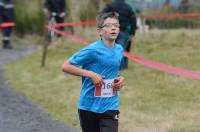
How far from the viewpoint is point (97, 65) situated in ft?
19.2

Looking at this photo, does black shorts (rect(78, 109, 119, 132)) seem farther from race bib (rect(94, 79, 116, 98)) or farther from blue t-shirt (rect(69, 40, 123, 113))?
race bib (rect(94, 79, 116, 98))

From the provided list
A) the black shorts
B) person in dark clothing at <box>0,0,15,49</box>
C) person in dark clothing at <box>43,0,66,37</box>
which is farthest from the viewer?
person in dark clothing at <box>43,0,66,37</box>

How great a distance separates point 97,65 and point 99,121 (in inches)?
20.6

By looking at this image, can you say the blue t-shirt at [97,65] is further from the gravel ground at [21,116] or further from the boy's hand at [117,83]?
the gravel ground at [21,116]

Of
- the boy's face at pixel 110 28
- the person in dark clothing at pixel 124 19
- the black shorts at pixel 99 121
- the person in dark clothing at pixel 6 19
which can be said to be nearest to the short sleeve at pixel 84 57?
the boy's face at pixel 110 28

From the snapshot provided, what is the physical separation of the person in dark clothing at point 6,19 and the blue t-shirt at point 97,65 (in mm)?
12300

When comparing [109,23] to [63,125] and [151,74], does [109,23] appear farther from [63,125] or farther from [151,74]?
[151,74]

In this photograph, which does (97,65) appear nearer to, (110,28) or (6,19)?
(110,28)

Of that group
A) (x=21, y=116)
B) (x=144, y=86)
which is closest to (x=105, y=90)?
(x=21, y=116)

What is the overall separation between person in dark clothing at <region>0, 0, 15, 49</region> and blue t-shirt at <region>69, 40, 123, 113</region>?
12300mm

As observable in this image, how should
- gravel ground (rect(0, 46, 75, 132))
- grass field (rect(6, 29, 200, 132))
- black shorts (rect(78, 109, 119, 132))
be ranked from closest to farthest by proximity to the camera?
1. black shorts (rect(78, 109, 119, 132))
2. gravel ground (rect(0, 46, 75, 132))
3. grass field (rect(6, 29, 200, 132))

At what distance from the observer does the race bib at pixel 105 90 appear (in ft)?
19.1

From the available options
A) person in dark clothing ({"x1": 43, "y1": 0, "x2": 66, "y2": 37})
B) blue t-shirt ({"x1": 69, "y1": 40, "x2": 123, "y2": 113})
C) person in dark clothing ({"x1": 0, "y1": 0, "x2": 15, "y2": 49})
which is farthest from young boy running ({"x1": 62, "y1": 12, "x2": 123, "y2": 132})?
person in dark clothing ({"x1": 43, "y1": 0, "x2": 66, "y2": 37})

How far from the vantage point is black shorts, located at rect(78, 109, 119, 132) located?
5.81m
